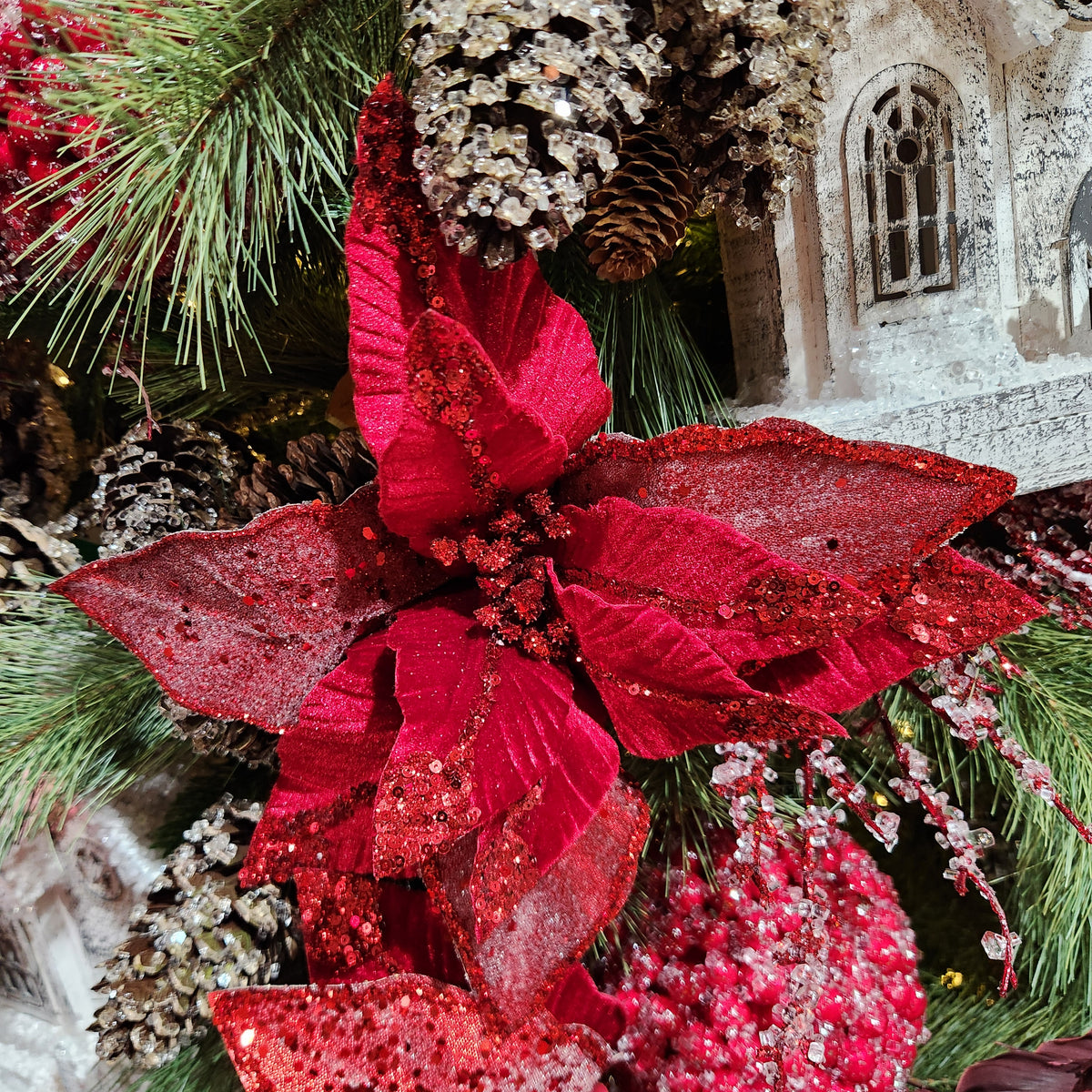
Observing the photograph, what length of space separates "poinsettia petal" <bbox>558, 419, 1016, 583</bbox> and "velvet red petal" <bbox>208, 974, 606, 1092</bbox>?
229 mm

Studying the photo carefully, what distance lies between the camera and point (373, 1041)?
31 cm

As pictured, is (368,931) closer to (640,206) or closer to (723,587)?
(723,587)

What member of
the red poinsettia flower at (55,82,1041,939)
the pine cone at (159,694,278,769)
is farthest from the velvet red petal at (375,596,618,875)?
the pine cone at (159,694,278,769)

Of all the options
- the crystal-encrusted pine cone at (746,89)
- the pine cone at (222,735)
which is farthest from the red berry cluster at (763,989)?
the crystal-encrusted pine cone at (746,89)

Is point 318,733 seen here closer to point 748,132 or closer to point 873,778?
point 748,132

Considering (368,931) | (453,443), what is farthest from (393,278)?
(368,931)

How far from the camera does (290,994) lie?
0.30 m

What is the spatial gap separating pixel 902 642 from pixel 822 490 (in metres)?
0.06

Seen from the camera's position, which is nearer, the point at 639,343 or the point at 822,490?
the point at 822,490

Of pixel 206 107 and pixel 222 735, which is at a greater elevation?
pixel 206 107

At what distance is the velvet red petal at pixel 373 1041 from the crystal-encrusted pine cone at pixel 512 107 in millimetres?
288

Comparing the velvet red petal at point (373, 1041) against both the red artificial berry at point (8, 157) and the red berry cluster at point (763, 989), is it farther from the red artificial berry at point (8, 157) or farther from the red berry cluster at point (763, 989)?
the red artificial berry at point (8, 157)

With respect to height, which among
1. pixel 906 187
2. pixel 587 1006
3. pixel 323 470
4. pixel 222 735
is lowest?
pixel 587 1006

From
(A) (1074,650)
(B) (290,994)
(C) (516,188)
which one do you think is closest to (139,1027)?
(B) (290,994)
